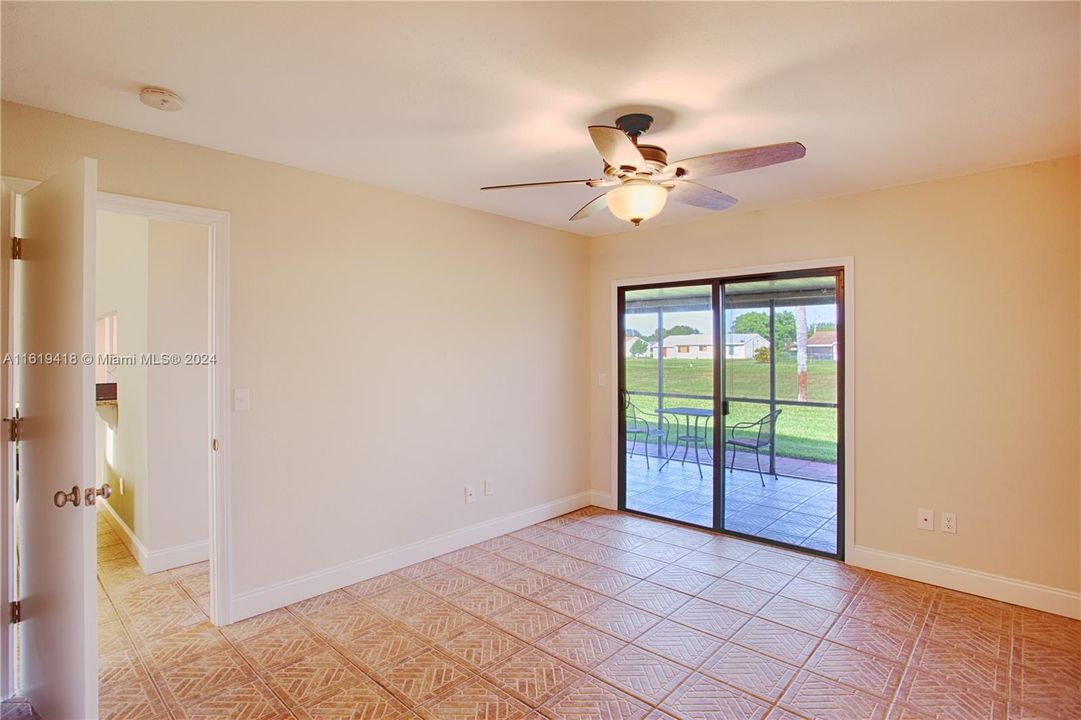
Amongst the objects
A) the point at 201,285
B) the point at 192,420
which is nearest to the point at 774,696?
the point at 192,420

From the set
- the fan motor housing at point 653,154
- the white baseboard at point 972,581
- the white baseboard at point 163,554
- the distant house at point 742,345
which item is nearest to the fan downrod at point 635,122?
the fan motor housing at point 653,154

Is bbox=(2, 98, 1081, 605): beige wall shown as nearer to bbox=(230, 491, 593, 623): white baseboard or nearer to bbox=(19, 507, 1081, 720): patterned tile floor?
bbox=(230, 491, 593, 623): white baseboard

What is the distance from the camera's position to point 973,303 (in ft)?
10.8

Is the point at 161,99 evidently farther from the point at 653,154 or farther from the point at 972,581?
the point at 972,581

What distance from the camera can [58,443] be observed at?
207 cm

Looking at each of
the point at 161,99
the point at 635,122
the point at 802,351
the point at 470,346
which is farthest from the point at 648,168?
the point at 802,351

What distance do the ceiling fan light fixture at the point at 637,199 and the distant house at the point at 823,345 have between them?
2054mm

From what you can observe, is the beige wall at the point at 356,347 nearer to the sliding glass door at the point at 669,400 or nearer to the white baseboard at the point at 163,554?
the sliding glass door at the point at 669,400

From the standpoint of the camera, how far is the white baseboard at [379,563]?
10.1ft

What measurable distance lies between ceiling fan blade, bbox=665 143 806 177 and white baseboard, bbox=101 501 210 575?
392 cm

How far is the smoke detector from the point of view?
2230mm

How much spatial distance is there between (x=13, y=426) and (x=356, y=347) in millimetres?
1631

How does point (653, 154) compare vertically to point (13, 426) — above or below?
above

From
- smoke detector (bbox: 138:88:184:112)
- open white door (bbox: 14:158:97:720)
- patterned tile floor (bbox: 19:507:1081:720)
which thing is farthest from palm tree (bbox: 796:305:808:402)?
open white door (bbox: 14:158:97:720)
